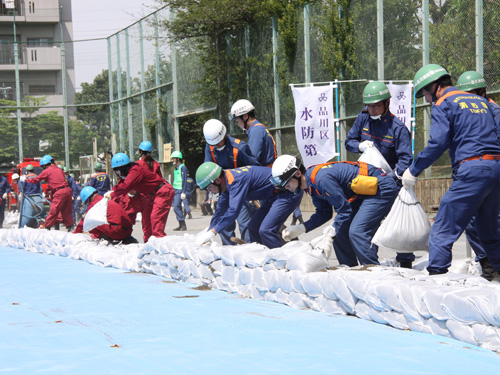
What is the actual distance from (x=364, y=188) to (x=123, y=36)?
2751cm

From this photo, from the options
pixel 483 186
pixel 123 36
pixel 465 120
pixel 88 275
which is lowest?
pixel 88 275

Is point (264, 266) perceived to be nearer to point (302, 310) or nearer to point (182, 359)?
point (302, 310)

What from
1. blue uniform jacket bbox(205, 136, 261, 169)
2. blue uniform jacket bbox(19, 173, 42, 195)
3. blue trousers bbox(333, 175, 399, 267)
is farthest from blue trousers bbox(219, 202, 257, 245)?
blue uniform jacket bbox(19, 173, 42, 195)

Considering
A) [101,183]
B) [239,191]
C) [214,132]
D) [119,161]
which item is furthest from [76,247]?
[101,183]

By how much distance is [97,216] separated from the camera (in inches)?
454

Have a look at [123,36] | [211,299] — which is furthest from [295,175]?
[123,36]

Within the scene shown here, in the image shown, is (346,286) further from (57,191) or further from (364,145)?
(57,191)

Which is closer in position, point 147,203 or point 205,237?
point 205,237

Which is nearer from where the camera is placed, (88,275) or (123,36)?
(88,275)

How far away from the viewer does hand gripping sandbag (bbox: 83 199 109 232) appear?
37.8 ft

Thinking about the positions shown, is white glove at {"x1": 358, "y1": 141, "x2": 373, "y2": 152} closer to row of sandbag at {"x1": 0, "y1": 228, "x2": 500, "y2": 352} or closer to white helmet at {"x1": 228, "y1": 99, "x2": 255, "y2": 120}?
row of sandbag at {"x1": 0, "y1": 228, "x2": 500, "y2": 352}

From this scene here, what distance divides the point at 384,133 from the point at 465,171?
2.09m

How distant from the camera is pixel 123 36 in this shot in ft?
109

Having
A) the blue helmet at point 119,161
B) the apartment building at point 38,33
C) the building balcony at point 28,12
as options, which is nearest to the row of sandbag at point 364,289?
the blue helmet at point 119,161
